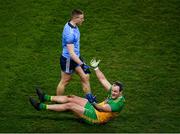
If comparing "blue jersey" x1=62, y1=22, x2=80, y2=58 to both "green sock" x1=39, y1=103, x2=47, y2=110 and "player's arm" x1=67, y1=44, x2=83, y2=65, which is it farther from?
"green sock" x1=39, y1=103, x2=47, y2=110

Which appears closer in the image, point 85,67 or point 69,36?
point 69,36

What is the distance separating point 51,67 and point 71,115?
267cm

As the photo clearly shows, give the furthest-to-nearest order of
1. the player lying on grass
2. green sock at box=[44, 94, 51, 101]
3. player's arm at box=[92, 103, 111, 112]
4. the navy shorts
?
the navy shorts
green sock at box=[44, 94, 51, 101]
the player lying on grass
player's arm at box=[92, 103, 111, 112]

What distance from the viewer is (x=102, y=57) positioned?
48.2 ft

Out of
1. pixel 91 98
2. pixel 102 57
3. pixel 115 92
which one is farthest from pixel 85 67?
pixel 102 57

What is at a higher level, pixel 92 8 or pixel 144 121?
pixel 92 8

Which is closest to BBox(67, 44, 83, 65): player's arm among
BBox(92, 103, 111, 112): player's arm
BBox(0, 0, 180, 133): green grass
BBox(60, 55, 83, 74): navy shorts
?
BBox(60, 55, 83, 74): navy shorts

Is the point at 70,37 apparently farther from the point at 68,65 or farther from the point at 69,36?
the point at 68,65

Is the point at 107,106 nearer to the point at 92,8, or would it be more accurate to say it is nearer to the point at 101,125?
the point at 101,125

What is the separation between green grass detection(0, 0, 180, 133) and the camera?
1145 centimetres

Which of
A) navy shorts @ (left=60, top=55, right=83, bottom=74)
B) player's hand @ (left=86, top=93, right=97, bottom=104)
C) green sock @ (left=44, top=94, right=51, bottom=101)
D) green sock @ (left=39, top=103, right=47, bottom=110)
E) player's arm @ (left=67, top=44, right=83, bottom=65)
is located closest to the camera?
green sock @ (left=39, top=103, right=47, bottom=110)

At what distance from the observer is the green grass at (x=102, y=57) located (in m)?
11.5

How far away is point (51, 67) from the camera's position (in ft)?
46.2

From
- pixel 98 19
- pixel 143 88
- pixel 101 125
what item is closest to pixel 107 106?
pixel 101 125
